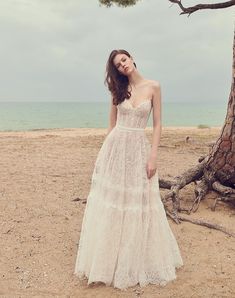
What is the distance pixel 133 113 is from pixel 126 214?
0.85 meters

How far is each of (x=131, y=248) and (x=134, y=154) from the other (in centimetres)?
79

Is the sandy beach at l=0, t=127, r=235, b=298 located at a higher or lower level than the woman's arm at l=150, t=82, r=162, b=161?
lower

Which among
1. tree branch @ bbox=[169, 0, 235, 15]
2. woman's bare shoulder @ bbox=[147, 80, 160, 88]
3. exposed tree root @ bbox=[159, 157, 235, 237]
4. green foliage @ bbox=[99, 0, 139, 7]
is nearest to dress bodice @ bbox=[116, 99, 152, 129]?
woman's bare shoulder @ bbox=[147, 80, 160, 88]

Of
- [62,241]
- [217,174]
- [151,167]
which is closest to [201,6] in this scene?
[217,174]

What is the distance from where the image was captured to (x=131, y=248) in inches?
150

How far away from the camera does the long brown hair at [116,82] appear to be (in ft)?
12.3

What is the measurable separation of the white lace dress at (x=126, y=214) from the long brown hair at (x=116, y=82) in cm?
7

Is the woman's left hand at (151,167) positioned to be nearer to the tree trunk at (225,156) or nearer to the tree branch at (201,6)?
the tree trunk at (225,156)

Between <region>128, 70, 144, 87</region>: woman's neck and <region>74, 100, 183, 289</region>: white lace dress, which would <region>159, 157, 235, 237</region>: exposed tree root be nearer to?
<region>74, 100, 183, 289</region>: white lace dress

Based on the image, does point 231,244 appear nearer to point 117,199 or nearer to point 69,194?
point 117,199

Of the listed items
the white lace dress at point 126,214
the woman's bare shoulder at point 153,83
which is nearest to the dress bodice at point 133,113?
the white lace dress at point 126,214

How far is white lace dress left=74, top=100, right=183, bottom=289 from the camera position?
3.80m

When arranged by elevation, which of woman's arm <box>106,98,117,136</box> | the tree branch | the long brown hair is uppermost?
the tree branch

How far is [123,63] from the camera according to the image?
3.72 meters
